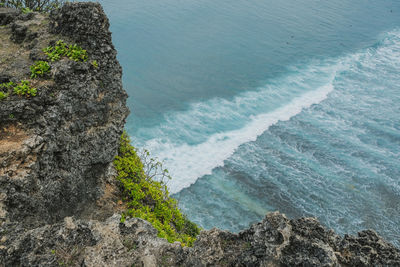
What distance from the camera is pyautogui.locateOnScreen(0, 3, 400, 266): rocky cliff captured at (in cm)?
596

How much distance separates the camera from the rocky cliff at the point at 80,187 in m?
5.96

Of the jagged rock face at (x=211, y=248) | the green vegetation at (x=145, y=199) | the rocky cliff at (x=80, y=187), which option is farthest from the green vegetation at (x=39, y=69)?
the jagged rock face at (x=211, y=248)

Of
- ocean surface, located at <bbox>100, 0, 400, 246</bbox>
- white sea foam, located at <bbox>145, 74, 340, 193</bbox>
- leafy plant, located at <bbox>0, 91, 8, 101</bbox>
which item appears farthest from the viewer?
white sea foam, located at <bbox>145, 74, 340, 193</bbox>

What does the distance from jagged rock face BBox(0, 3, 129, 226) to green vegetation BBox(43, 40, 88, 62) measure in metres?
0.23

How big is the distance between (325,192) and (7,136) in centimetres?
1852

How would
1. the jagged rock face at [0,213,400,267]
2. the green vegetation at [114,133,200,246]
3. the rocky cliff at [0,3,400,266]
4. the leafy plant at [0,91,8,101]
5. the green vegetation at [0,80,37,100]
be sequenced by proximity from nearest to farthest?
1. the jagged rock face at [0,213,400,267]
2. the rocky cliff at [0,3,400,266]
3. the leafy plant at [0,91,8,101]
4. the green vegetation at [0,80,37,100]
5. the green vegetation at [114,133,200,246]

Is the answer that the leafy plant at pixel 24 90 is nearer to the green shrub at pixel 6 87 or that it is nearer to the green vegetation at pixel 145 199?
the green shrub at pixel 6 87

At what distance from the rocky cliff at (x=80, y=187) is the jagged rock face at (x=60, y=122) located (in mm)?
26

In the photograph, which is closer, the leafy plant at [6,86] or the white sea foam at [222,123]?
the leafy plant at [6,86]

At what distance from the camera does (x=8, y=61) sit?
9680 millimetres

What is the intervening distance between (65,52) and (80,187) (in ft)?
13.0

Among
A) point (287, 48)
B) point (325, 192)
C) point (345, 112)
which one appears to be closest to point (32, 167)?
point (325, 192)

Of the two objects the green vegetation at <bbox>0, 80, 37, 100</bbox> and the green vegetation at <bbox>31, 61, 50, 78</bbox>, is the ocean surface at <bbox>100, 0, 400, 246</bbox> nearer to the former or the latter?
the green vegetation at <bbox>31, 61, 50, 78</bbox>

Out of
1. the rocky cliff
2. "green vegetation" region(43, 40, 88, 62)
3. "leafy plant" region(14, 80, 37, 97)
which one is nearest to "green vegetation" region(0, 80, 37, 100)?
"leafy plant" region(14, 80, 37, 97)
